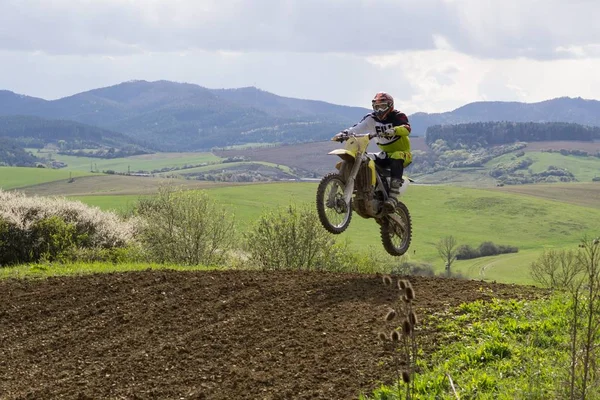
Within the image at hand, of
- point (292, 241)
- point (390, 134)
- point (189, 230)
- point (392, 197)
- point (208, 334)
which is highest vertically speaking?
point (390, 134)

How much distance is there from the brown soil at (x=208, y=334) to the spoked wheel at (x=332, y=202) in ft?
3.24

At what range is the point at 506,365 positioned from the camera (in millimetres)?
7965

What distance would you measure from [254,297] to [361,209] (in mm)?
3176

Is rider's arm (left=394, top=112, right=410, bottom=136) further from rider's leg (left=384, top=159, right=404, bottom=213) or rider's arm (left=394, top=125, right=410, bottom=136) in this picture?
rider's leg (left=384, top=159, right=404, bottom=213)

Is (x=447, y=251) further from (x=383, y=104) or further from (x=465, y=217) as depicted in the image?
(x=383, y=104)

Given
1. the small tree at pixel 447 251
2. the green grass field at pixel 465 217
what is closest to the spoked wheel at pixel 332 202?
the green grass field at pixel 465 217

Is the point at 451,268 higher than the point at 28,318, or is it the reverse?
the point at 28,318

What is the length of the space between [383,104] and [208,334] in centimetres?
608

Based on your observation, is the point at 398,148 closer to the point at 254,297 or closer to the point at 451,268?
the point at 254,297

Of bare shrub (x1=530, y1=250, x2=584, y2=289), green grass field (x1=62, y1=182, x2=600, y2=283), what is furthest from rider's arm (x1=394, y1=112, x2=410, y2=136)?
green grass field (x1=62, y1=182, x2=600, y2=283)

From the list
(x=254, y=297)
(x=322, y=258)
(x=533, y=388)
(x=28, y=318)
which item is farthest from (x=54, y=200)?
(x=533, y=388)

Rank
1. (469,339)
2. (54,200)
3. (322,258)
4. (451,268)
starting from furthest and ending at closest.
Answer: (451,268) < (322,258) < (54,200) < (469,339)

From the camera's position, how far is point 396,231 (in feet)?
50.0

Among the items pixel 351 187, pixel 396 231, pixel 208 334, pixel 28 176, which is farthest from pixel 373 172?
pixel 28 176
